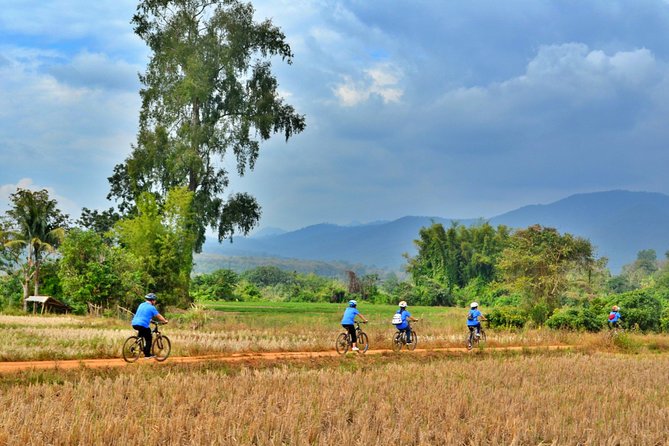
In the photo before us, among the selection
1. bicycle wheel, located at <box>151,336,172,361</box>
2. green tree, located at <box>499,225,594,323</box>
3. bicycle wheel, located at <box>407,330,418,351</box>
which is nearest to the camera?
bicycle wheel, located at <box>151,336,172,361</box>

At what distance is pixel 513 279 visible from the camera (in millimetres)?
50875

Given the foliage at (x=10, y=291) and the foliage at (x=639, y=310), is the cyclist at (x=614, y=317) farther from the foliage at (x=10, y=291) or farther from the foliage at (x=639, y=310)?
the foliage at (x=10, y=291)

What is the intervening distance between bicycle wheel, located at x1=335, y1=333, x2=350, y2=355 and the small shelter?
2459cm

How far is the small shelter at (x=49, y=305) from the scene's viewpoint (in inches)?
1575

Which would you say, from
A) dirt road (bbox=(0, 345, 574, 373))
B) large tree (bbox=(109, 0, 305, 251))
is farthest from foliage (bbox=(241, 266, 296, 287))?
dirt road (bbox=(0, 345, 574, 373))

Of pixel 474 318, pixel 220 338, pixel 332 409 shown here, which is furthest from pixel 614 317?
pixel 332 409

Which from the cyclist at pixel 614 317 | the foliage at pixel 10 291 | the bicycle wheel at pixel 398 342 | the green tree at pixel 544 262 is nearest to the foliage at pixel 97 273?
the foliage at pixel 10 291

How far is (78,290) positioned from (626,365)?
29.4 m

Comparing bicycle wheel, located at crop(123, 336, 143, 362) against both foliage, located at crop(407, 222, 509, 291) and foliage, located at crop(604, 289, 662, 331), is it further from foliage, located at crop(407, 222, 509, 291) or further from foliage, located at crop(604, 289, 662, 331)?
foliage, located at crop(407, 222, 509, 291)

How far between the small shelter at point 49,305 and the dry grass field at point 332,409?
2706 centimetres

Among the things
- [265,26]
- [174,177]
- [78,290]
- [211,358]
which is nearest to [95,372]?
[211,358]

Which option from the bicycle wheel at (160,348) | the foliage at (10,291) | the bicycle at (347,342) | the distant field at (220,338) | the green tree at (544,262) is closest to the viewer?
the bicycle wheel at (160,348)

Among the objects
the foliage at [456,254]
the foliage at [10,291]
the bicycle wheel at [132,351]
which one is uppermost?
the foliage at [456,254]

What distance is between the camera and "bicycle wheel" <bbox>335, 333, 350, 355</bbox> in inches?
866
